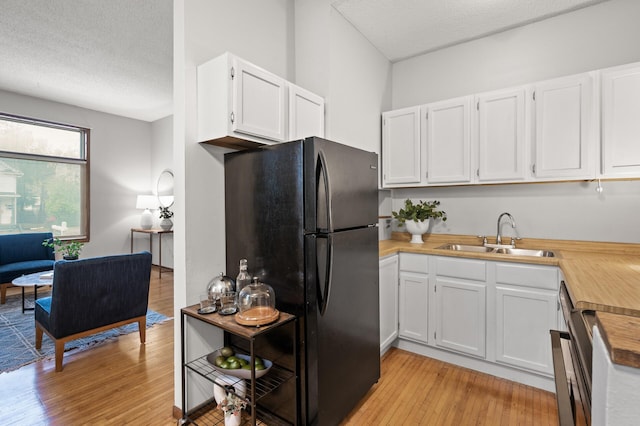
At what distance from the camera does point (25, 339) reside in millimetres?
2891

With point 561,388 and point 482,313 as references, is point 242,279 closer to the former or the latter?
point 561,388

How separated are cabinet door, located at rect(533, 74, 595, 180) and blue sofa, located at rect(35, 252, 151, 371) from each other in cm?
340

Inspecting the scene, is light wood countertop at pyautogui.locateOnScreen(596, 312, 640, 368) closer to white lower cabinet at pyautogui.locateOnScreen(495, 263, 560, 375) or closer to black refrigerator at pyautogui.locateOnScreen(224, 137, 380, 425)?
black refrigerator at pyautogui.locateOnScreen(224, 137, 380, 425)

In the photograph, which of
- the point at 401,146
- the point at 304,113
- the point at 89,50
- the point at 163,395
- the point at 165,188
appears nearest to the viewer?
the point at 163,395

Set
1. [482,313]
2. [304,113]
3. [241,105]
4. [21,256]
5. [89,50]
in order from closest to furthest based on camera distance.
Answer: [241,105]
[304,113]
[482,313]
[89,50]
[21,256]

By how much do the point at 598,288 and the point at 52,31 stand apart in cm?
466

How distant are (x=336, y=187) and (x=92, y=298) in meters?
2.22

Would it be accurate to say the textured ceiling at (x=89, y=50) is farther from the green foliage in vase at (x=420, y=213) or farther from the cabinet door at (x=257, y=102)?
the green foliage in vase at (x=420, y=213)

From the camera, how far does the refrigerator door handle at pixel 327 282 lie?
5.36 ft

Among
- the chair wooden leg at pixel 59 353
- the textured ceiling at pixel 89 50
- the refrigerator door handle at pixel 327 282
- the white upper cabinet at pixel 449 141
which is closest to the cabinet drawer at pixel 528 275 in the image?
the white upper cabinet at pixel 449 141

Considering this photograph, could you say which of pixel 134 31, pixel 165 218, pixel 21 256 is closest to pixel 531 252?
pixel 134 31

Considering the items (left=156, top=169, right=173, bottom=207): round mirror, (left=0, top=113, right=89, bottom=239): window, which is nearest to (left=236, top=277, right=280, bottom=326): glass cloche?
(left=156, top=169, right=173, bottom=207): round mirror

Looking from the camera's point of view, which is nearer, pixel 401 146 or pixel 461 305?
pixel 461 305

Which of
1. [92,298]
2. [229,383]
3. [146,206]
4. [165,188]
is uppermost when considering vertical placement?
[165,188]
